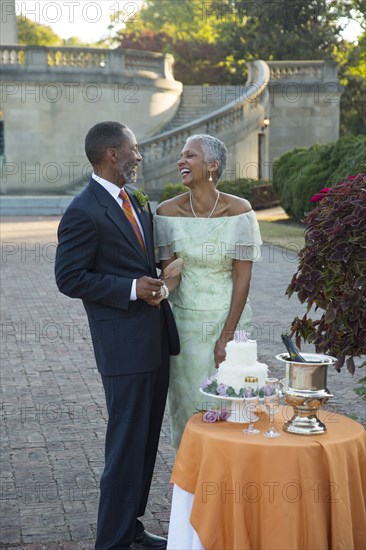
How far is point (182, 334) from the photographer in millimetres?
5469

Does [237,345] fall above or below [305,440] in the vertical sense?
above

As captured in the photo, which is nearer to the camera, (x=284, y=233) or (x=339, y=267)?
(x=339, y=267)

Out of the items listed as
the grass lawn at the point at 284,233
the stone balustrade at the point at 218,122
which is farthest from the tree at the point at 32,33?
the grass lawn at the point at 284,233

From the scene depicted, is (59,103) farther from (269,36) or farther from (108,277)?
(108,277)

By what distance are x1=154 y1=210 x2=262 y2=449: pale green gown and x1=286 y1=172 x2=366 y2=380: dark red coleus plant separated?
344mm

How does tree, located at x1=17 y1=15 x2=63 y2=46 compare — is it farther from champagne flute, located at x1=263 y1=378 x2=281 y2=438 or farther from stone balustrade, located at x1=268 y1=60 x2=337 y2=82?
champagne flute, located at x1=263 y1=378 x2=281 y2=438

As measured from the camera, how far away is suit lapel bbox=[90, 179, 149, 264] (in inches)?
195

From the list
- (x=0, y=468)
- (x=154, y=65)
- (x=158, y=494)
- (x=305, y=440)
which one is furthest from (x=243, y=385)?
(x=154, y=65)

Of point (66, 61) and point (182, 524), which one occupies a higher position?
point (66, 61)

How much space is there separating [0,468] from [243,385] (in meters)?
2.96

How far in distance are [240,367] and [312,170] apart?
20367 mm

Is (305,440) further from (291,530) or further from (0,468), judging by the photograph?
(0,468)

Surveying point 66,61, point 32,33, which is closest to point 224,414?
point 66,61

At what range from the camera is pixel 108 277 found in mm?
4898
